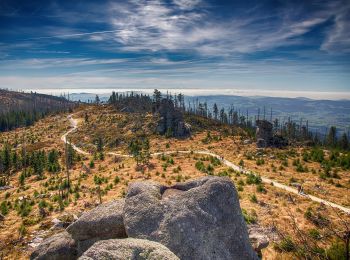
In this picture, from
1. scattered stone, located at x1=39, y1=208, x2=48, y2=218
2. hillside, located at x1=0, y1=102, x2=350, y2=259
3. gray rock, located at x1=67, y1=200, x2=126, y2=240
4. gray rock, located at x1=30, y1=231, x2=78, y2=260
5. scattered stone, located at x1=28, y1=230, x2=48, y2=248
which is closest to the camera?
gray rock, located at x1=67, y1=200, x2=126, y2=240

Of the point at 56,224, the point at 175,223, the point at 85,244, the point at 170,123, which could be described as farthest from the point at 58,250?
the point at 170,123

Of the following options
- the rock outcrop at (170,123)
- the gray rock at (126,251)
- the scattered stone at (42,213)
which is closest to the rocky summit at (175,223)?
the gray rock at (126,251)

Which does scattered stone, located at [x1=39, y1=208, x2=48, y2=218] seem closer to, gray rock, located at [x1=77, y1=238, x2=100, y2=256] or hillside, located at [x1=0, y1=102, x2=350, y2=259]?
hillside, located at [x1=0, y1=102, x2=350, y2=259]

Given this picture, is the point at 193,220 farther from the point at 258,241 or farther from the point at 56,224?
the point at 56,224

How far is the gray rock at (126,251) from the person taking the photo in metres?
7.55

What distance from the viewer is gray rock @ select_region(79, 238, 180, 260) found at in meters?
7.55

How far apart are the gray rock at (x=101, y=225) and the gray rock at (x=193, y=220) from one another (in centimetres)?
152

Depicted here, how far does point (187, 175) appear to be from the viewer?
44969mm

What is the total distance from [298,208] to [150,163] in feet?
120

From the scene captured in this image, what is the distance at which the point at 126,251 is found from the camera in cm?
786

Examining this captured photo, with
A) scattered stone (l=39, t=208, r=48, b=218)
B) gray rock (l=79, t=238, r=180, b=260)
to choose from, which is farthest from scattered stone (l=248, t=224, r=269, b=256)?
scattered stone (l=39, t=208, r=48, b=218)

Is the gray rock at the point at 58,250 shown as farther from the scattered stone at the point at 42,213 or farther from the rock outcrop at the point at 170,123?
the rock outcrop at the point at 170,123

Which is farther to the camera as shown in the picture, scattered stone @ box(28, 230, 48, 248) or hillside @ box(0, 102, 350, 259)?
scattered stone @ box(28, 230, 48, 248)

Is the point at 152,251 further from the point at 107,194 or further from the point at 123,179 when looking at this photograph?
the point at 123,179
